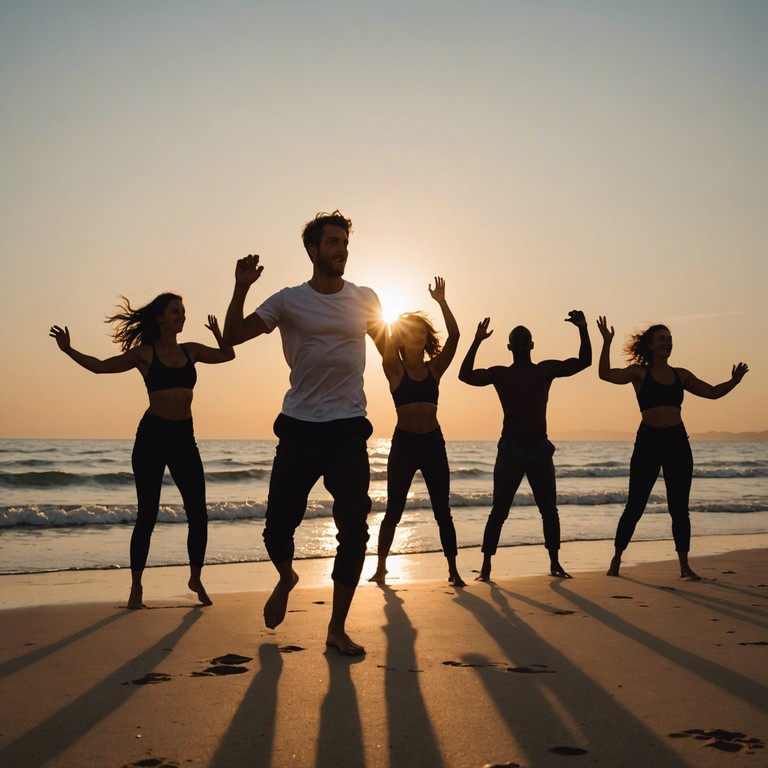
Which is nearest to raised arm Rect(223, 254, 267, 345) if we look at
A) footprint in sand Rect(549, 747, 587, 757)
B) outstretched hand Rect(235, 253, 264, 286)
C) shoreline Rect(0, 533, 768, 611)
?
outstretched hand Rect(235, 253, 264, 286)

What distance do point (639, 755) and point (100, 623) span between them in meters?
3.89

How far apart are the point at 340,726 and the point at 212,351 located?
12.3ft

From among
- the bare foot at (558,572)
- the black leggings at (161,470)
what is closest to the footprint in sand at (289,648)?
the black leggings at (161,470)

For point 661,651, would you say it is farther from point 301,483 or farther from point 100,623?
→ point 100,623

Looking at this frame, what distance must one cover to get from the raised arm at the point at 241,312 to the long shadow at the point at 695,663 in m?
2.66

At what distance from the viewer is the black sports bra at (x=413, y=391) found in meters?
7.41

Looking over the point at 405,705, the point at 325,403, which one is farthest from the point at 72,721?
the point at 325,403

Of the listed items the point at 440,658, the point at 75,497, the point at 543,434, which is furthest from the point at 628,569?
the point at 75,497

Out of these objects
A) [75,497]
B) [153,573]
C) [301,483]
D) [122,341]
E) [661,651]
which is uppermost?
[122,341]

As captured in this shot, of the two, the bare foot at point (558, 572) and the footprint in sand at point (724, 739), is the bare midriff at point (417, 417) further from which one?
the footprint in sand at point (724, 739)

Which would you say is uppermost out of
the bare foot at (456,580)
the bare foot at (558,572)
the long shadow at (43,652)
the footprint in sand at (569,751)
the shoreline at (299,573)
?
the footprint in sand at (569,751)

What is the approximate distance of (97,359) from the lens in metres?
6.27

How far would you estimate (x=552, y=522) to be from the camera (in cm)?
802

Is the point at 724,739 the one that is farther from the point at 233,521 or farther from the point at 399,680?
the point at 233,521
